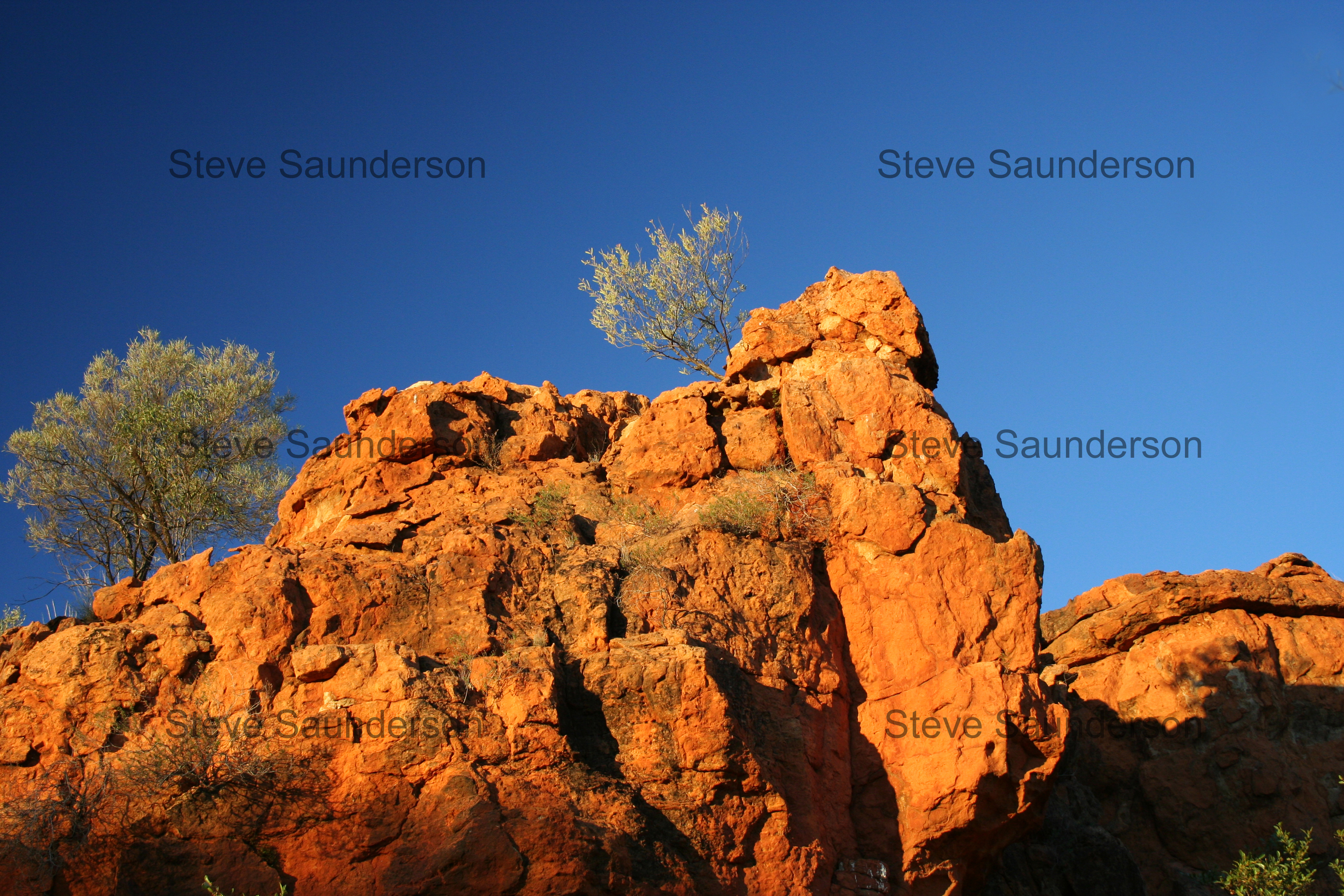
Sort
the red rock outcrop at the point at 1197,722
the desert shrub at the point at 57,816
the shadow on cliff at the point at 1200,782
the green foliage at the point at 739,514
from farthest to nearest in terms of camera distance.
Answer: the red rock outcrop at the point at 1197,722 → the shadow on cliff at the point at 1200,782 → the green foliage at the point at 739,514 → the desert shrub at the point at 57,816

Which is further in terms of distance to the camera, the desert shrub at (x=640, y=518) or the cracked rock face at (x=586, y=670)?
the desert shrub at (x=640, y=518)

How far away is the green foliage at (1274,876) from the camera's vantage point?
1155 cm

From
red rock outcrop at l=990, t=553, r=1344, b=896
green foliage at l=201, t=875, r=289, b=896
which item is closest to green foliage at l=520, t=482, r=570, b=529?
green foliage at l=201, t=875, r=289, b=896

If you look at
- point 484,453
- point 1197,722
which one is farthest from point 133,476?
point 1197,722

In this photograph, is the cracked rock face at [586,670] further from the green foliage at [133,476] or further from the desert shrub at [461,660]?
the green foliage at [133,476]

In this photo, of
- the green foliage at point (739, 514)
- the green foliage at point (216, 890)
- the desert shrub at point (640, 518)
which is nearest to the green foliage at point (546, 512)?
the desert shrub at point (640, 518)

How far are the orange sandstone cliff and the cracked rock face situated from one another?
0.03 m

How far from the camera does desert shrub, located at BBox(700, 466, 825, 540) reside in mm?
10891

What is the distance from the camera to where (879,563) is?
10922 millimetres

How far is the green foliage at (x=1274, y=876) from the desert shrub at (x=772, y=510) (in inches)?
241

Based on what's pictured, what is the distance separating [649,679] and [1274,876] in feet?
25.4

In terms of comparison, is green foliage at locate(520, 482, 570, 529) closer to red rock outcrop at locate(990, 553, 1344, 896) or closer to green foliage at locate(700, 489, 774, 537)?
green foliage at locate(700, 489, 774, 537)

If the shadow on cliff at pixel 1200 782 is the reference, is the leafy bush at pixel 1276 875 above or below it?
below

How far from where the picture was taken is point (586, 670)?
907cm
